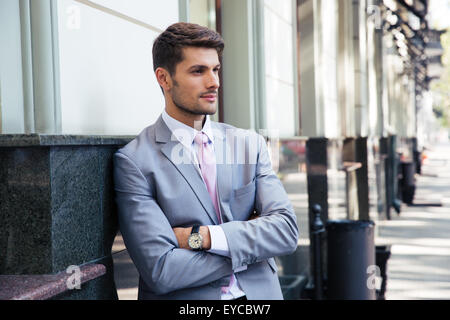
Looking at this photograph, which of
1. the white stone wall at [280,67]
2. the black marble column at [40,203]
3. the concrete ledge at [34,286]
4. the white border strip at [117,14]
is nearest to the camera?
the concrete ledge at [34,286]

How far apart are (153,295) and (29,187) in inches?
24.9

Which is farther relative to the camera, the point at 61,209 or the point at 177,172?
the point at 177,172

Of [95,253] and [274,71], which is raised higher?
[274,71]

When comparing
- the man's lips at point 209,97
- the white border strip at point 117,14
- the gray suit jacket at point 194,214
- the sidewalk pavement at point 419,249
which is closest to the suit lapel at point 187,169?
the gray suit jacket at point 194,214

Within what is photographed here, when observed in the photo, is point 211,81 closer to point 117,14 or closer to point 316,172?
point 117,14

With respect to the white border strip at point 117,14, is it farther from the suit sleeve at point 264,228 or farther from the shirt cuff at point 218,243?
the shirt cuff at point 218,243

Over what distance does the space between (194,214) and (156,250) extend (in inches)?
9.0

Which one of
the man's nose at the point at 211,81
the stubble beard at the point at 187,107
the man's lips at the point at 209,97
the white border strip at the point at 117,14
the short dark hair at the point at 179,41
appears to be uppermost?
the white border strip at the point at 117,14

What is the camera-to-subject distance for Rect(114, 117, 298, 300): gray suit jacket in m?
2.19

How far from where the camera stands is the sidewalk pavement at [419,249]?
6.34 m

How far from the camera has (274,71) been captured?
5477 mm
